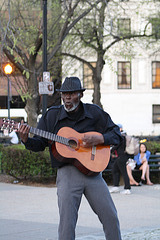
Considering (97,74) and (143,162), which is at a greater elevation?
(97,74)

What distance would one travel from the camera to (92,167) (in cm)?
530

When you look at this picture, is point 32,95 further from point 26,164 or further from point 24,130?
point 24,130

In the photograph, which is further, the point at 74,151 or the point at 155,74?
the point at 155,74

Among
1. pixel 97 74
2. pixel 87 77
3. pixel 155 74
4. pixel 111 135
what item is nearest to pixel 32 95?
pixel 97 74

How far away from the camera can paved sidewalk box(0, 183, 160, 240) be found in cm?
751

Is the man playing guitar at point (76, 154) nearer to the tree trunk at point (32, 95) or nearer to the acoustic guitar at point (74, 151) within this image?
the acoustic guitar at point (74, 151)

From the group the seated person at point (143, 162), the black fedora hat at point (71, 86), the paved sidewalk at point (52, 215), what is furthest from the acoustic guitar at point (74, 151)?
the seated person at point (143, 162)

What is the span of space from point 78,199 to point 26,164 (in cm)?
873

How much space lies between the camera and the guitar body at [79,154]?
525 cm

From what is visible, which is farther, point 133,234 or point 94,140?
point 133,234

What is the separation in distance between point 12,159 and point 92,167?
907 centimetres

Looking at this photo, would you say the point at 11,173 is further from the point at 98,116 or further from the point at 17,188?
the point at 98,116

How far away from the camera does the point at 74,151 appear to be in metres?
5.31

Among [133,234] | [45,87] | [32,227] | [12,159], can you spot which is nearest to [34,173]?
[12,159]
